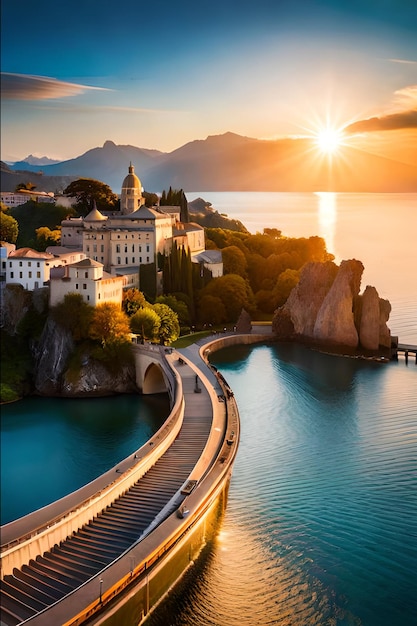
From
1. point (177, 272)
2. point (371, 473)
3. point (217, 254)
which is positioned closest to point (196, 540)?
point (371, 473)

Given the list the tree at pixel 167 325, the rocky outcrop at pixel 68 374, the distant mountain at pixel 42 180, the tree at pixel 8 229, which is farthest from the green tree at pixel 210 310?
the distant mountain at pixel 42 180

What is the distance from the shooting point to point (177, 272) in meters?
14.3

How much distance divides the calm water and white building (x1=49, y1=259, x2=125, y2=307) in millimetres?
2317

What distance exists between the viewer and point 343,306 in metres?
12.8

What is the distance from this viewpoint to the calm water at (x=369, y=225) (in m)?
7.25

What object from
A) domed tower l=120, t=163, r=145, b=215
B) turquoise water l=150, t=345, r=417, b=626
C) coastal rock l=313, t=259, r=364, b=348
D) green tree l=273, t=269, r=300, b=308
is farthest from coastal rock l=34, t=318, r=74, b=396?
green tree l=273, t=269, r=300, b=308

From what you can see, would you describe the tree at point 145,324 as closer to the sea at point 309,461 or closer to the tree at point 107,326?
the tree at point 107,326

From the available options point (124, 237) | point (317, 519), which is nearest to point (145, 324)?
point (124, 237)

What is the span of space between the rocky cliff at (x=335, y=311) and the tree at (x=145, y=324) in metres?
2.97

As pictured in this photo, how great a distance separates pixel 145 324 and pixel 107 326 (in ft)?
2.75

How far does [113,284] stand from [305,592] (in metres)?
8.19

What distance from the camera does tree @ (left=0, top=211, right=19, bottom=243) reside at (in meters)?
15.9

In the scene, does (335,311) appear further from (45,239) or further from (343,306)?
(45,239)

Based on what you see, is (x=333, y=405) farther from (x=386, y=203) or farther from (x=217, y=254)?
(x=217, y=254)
